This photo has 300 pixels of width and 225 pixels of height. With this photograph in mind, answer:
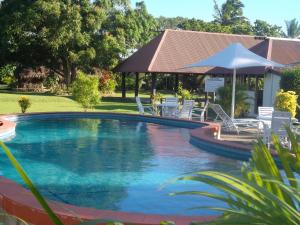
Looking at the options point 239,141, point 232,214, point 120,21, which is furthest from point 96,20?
point 232,214

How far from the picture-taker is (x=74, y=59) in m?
34.0

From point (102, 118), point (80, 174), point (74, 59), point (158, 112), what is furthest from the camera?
point (74, 59)

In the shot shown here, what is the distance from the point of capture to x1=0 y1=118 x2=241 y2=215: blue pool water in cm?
650

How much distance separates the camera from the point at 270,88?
2170 cm

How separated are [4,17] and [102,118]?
20103mm

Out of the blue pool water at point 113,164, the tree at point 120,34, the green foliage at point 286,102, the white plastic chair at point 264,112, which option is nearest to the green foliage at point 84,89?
the blue pool water at point 113,164

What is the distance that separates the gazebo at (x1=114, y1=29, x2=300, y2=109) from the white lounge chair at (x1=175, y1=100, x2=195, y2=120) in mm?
6919

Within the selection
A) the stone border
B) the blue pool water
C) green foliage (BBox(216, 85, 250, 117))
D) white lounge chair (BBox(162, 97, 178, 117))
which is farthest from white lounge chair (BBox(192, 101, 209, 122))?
the stone border

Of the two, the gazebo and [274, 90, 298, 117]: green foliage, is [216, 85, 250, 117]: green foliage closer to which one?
[274, 90, 298, 117]: green foliage

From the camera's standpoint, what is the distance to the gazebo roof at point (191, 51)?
25156 mm

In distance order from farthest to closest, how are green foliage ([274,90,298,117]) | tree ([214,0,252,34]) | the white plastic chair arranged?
tree ([214,0,252,34])
green foliage ([274,90,298,117])
the white plastic chair

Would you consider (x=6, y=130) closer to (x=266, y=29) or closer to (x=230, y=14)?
(x=230, y=14)

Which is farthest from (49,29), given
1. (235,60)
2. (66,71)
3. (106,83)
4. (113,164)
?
(113,164)

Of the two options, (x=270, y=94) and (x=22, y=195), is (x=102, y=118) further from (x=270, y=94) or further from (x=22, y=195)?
(x=22, y=195)
